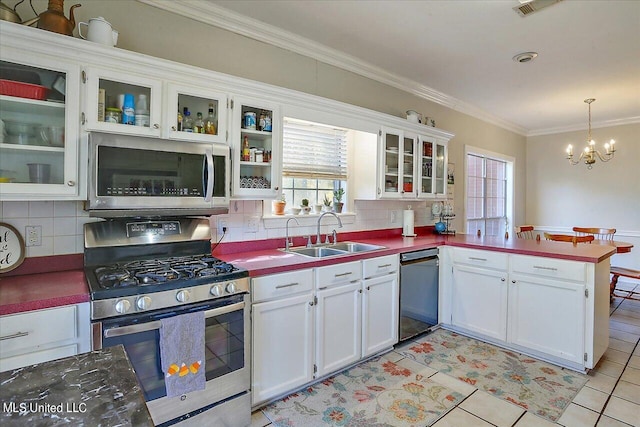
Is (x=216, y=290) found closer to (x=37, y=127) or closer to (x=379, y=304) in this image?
(x=37, y=127)

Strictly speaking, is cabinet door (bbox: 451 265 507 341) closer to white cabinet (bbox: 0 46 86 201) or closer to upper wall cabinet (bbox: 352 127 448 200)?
upper wall cabinet (bbox: 352 127 448 200)

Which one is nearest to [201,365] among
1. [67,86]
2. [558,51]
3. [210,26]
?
[67,86]

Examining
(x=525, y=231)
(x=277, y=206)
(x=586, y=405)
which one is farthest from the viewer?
(x=525, y=231)

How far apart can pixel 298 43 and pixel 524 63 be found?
7.41ft

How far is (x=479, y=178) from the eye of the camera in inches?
214

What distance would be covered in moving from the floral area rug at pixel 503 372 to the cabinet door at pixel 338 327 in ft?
2.13

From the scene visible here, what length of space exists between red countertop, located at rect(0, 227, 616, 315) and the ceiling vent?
72.6 inches

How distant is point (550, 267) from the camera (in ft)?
9.23

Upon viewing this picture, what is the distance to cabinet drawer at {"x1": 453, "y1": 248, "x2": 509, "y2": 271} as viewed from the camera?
3.11 meters

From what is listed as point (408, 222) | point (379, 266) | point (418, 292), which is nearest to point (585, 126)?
point (408, 222)

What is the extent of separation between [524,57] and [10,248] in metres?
4.16

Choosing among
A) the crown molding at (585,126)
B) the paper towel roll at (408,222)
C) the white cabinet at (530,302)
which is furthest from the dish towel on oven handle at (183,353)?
the crown molding at (585,126)

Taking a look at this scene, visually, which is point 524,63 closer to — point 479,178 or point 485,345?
point 479,178

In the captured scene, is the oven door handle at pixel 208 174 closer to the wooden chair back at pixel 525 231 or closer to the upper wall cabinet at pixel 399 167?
the upper wall cabinet at pixel 399 167
